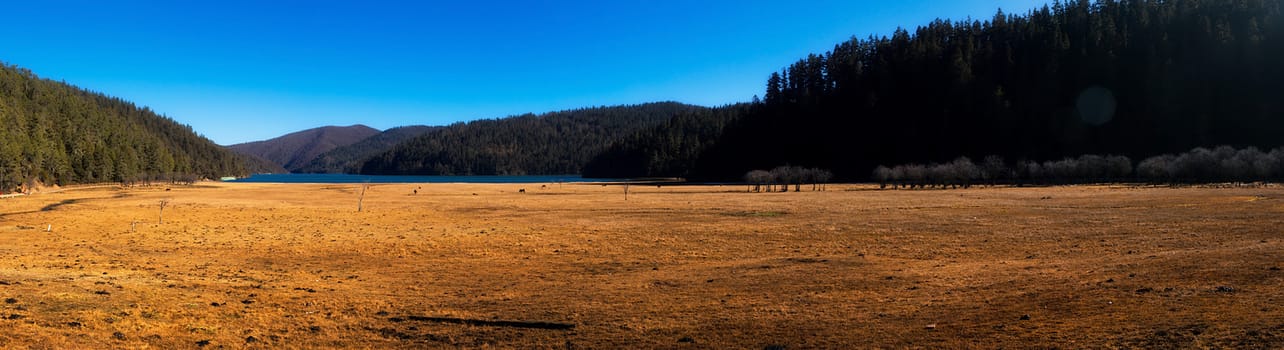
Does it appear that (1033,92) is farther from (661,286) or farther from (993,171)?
(661,286)

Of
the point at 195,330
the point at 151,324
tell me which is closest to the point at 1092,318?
the point at 195,330

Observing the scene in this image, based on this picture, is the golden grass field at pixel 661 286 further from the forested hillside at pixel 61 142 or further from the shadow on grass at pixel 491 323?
the forested hillside at pixel 61 142

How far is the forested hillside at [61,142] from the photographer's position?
104750 millimetres

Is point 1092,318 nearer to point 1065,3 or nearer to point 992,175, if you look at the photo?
point 992,175

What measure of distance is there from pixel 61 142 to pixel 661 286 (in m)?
170

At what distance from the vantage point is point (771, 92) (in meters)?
178

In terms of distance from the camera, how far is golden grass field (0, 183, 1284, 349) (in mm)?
10383

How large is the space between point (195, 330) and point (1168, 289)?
738 inches

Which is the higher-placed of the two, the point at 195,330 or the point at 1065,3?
the point at 1065,3

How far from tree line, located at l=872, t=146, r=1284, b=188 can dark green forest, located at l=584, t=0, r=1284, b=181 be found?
18.3m

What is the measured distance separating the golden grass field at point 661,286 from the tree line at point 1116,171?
232 ft

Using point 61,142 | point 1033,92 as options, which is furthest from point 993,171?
point 61,142

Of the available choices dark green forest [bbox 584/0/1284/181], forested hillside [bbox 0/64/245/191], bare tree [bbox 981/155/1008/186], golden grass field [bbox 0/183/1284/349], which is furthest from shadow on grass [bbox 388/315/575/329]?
dark green forest [bbox 584/0/1284/181]

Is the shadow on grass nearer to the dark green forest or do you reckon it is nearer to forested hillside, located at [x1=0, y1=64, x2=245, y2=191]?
forested hillside, located at [x1=0, y1=64, x2=245, y2=191]
